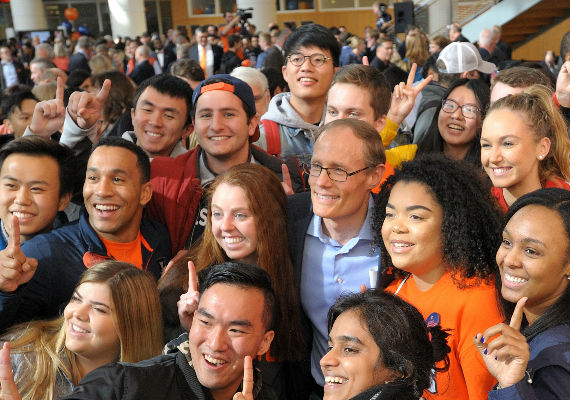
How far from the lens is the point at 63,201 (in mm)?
3227

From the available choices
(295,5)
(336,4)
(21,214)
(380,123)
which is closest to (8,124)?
(21,214)

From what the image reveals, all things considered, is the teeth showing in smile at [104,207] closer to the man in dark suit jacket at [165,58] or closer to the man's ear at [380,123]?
the man's ear at [380,123]

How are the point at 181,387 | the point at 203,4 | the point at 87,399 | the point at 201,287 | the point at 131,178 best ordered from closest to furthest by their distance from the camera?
1. the point at 87,399
2. the point at 181,387
3. the point at 201,287
4. the point at 131,178
5. the point at 203,4

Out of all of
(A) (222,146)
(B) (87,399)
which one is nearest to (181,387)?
(B) (87,399)

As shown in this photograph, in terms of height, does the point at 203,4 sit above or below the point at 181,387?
above

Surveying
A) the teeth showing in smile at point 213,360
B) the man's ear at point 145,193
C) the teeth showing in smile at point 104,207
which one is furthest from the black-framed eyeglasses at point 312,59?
the teeth showing in smile at point 213,360

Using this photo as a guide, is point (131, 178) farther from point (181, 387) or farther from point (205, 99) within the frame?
→ point (181, 387)

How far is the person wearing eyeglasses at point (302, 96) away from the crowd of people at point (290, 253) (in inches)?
5.5

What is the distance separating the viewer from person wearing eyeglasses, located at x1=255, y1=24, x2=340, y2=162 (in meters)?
4.07

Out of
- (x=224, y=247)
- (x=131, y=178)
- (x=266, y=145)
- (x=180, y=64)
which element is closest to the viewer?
(x=224, y=247)

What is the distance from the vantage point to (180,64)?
6008mm

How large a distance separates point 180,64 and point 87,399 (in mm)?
4419

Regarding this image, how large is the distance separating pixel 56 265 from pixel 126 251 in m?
0.33

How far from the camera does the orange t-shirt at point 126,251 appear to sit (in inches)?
120
